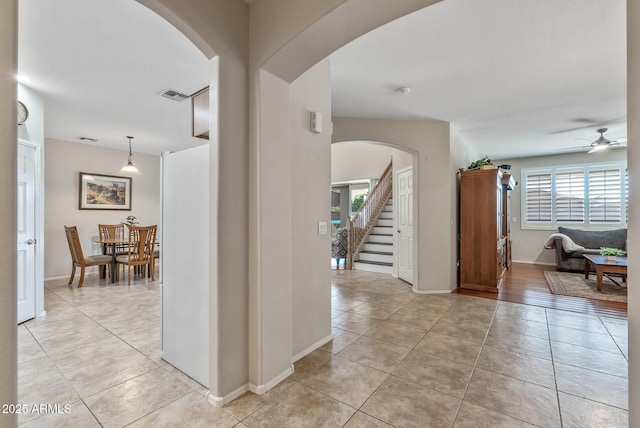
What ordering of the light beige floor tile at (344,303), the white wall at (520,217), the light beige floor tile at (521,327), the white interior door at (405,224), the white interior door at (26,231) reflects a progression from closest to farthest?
the light beige floor tile at (521,327) < the white interior door at (26,231) < the light beige floor tile at (344,303) < the white interior door at (405,224) < the white wall at (520,217)

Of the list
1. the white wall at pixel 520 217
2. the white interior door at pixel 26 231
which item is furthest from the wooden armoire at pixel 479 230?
the white interior door at pixel 26 231

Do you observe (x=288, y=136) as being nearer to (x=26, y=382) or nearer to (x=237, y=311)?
(x=237, y=311)

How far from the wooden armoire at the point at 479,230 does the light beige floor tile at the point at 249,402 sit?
13.0 feet

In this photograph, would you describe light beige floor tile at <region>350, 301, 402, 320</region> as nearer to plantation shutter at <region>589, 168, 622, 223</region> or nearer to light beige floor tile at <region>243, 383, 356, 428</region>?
light beige floor tile at <region>243, 383, 356, 428</region>

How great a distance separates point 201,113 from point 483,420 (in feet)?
9.73

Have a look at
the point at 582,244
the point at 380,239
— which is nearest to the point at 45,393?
the point at 380,239

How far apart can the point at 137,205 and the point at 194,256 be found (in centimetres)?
585

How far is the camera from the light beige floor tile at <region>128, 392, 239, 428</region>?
5.66 ft

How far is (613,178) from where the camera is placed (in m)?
6.77

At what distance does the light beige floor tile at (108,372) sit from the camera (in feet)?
6.97

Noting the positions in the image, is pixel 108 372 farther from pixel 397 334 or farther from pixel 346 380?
pixel 397 334

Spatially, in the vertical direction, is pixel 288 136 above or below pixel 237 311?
above

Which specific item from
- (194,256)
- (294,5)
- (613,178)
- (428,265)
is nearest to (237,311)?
(194,256)

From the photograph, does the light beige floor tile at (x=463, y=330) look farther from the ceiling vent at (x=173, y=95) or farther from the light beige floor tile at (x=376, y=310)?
the ceiling vent at (x=173, y=95)
